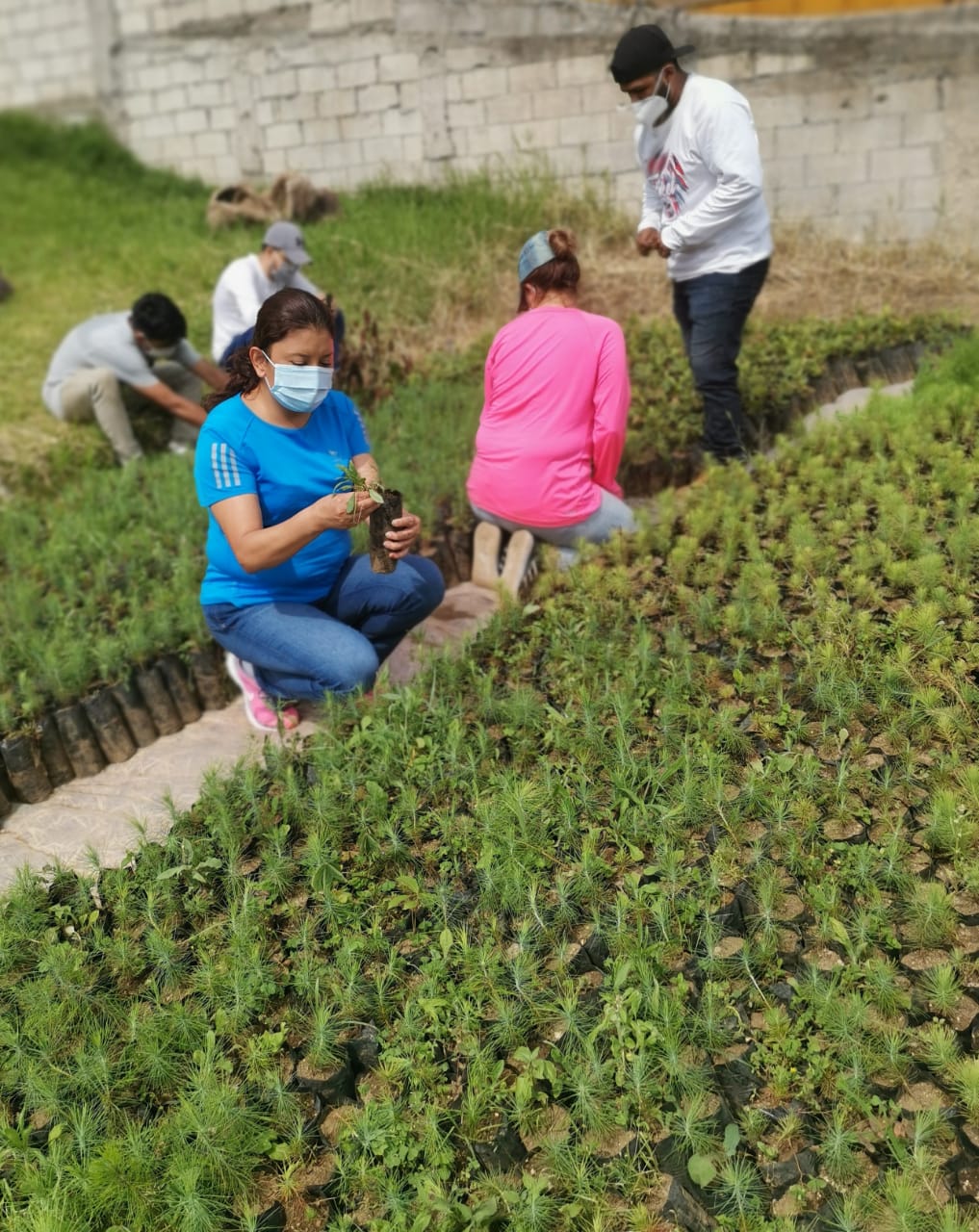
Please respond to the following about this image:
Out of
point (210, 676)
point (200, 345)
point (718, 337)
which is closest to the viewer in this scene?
point (210, 676)

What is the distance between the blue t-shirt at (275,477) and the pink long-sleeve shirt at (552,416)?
0.62 meters

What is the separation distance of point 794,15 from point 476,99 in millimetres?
2811

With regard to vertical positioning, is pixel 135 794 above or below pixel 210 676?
below

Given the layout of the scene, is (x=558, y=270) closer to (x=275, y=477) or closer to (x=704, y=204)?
(x=704, y=204)

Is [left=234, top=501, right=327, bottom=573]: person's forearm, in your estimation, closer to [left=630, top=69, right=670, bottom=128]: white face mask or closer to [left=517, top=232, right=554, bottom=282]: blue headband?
[left=517, top=232, right=554, bottom=282]: blue headband

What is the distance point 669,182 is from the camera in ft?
15.1

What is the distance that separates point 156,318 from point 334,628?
11.1 feet

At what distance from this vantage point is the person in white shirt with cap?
5.86 m

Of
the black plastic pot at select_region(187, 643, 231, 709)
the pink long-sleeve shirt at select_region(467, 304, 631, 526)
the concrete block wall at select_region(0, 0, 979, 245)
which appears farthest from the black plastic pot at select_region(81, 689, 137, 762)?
the concrete block wall at select_region(0, 0, 979, 245)

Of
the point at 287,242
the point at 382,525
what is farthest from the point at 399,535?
the point at 287,242

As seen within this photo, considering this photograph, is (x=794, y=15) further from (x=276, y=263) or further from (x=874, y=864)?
(x=874, y=864)

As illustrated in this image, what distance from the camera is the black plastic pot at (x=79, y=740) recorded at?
376 centimetres

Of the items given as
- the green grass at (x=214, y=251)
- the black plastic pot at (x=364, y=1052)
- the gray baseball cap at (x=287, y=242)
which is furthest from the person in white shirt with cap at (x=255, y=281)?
the black plastic pot at (x=364, y=1052)

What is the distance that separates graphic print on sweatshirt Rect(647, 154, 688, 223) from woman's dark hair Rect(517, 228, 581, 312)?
857mm
